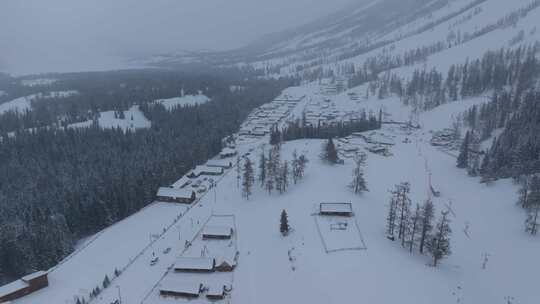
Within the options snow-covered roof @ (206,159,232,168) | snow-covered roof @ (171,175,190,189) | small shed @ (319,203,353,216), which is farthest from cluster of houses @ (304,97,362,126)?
small shed @ (319,203,353,216)

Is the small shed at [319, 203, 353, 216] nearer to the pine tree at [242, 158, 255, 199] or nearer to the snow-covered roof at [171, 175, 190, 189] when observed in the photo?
the pine tree at [242, 158, 255, 199]

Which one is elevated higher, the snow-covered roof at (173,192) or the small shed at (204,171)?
the small shed at (204,171)

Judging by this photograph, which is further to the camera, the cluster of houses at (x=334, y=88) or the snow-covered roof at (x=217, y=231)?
the cluster of houses at (x=334, y=88)

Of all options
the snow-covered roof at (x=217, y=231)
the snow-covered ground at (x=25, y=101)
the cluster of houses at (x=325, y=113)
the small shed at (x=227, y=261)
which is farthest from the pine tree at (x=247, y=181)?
the snow-covered ground at (x=25, y=101)

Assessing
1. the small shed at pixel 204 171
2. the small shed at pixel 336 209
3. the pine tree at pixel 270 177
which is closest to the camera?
the small shed at pixel 336 209

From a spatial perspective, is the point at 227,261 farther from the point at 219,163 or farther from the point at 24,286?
the point at 219,163

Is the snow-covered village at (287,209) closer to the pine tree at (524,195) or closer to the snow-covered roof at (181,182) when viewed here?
the pine tree at (524,195)
